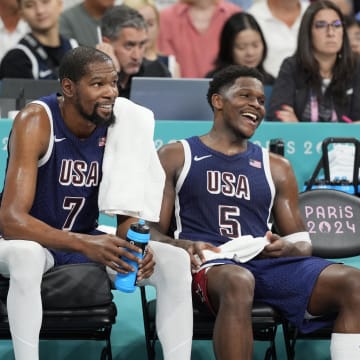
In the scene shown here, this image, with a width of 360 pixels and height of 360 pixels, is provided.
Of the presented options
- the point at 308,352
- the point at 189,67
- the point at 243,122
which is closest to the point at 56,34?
the point at 189,67

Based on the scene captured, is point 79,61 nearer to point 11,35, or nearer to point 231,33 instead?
point 231,33

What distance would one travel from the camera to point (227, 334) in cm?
375

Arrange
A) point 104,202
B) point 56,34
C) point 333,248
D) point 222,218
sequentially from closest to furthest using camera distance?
1. point 104,202
2. point 222,218
3. point 333,248
4. point 56,34

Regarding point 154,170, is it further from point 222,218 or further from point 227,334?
point 227,334

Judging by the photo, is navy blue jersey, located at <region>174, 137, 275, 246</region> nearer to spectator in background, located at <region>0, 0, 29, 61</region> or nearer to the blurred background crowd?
the blurred background crowd

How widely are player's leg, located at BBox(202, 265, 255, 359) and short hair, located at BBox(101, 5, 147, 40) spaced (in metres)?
2.49

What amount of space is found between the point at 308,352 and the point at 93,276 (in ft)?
3.75

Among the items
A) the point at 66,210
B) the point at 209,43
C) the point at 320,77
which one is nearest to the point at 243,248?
the point at 66,210

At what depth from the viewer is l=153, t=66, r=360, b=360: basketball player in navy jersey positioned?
12.8 feet

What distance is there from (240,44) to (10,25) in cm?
158

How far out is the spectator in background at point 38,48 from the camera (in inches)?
244

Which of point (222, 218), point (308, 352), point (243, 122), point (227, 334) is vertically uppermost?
point (243, 122)

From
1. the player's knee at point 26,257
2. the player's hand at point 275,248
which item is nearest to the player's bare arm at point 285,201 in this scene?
the player's hand at point 275,248

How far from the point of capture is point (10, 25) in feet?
23.0
